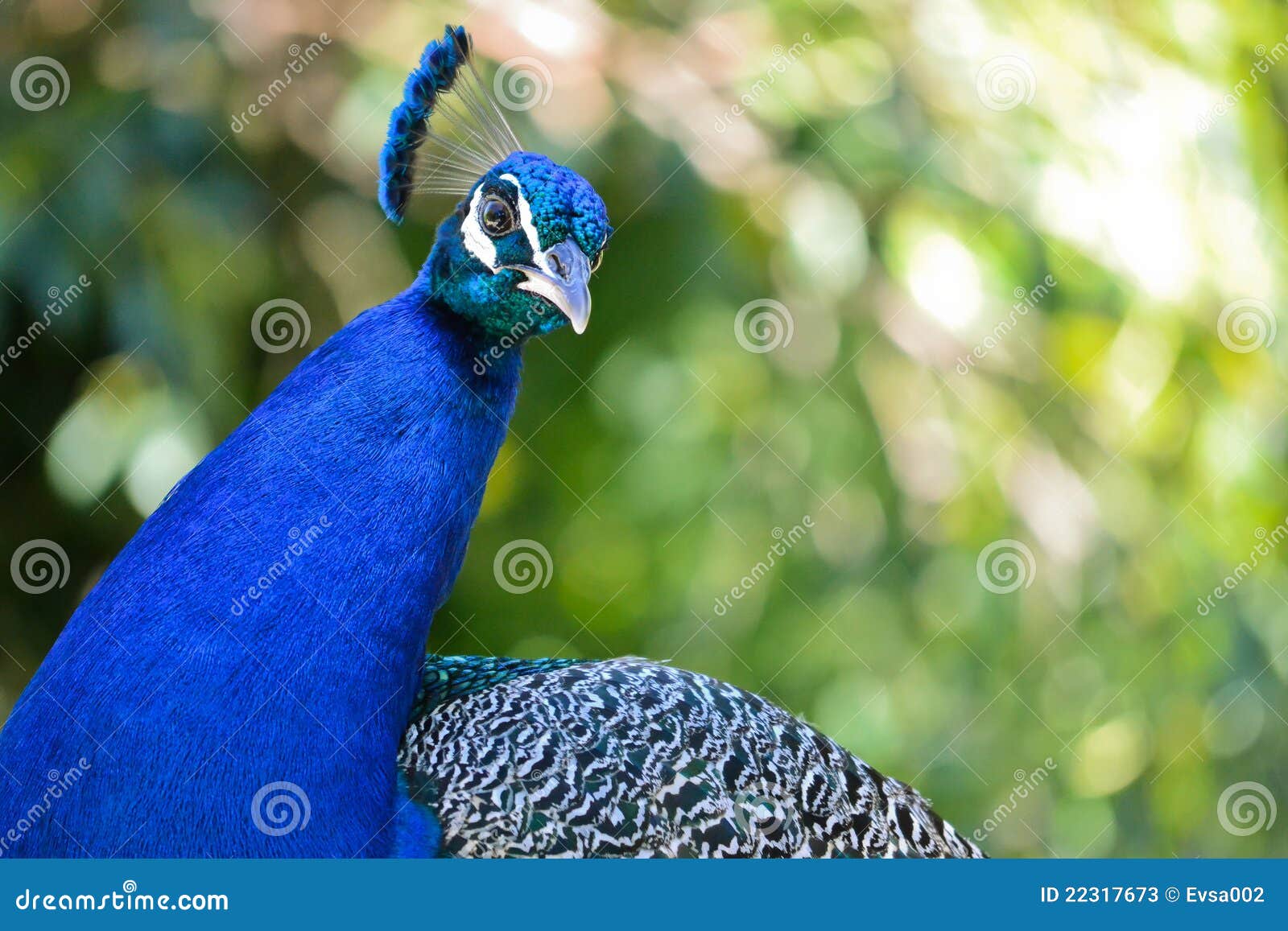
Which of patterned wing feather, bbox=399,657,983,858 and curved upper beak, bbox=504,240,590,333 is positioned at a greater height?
curved upper beak, bbox=504,240,590,333

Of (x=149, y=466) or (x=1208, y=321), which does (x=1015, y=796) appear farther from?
(x=149, y=466)

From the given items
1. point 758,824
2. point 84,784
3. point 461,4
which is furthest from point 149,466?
point 758,824

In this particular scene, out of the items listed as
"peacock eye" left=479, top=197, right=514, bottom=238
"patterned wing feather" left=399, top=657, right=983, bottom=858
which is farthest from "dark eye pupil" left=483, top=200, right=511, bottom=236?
"patterned wing feather" left=399, top=657, right=983, bottom=858

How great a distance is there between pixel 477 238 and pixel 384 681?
1.74ft

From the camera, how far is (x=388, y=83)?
6.65ft

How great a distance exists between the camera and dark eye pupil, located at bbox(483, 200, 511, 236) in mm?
1440

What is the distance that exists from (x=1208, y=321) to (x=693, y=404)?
105 cm

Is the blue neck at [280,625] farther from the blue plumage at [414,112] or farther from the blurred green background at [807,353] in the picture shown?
the blurred green background at [807,353]

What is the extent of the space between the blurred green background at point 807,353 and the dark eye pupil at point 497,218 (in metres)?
0.67

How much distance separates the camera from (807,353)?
234cm

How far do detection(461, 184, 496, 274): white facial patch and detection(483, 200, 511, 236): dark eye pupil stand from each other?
1 centimetres

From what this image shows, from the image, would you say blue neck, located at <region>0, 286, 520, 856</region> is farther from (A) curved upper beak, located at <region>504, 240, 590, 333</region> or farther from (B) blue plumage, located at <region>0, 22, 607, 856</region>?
(A) curved upper beak, located at <region>504, 240, 590, 333</region>

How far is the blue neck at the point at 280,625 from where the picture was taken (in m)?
1.23

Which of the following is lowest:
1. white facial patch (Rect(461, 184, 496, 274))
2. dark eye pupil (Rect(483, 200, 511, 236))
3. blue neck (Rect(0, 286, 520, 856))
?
blue neck (Rect(0, 286, 520, 856))
